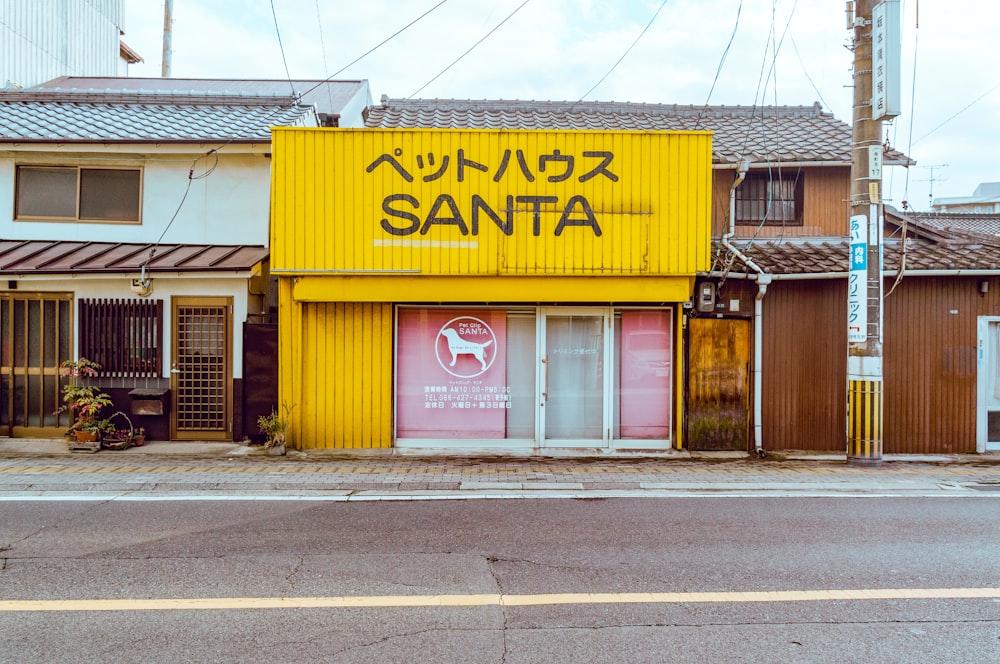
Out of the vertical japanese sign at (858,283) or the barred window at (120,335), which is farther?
the barred window at (120,335)

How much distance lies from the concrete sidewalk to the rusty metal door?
14.3 inches

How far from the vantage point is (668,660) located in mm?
4422

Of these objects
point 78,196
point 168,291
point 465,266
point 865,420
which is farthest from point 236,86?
point 865,420

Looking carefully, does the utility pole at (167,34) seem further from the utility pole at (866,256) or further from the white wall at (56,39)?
the utility pole at (866,256)

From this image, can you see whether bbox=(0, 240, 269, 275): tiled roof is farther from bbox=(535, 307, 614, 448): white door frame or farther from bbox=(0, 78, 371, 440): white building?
bbox=(535, 307, 614, 448): white door frame

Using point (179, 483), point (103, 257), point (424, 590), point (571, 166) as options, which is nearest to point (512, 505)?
point (424, 590)

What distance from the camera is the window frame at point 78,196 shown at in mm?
13219

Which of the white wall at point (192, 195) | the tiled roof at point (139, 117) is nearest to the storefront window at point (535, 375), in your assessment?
the white wall at point (192, 195)

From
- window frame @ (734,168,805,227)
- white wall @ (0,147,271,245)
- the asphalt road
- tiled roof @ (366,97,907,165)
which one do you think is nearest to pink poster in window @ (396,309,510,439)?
white wall @ (0,147,271,245)

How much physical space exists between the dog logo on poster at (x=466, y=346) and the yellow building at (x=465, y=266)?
0.08 ft

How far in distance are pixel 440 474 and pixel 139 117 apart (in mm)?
10229

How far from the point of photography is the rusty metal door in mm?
11945

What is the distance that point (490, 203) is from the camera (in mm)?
11656

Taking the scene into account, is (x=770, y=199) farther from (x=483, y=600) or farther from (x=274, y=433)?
(x=483, y=600)
